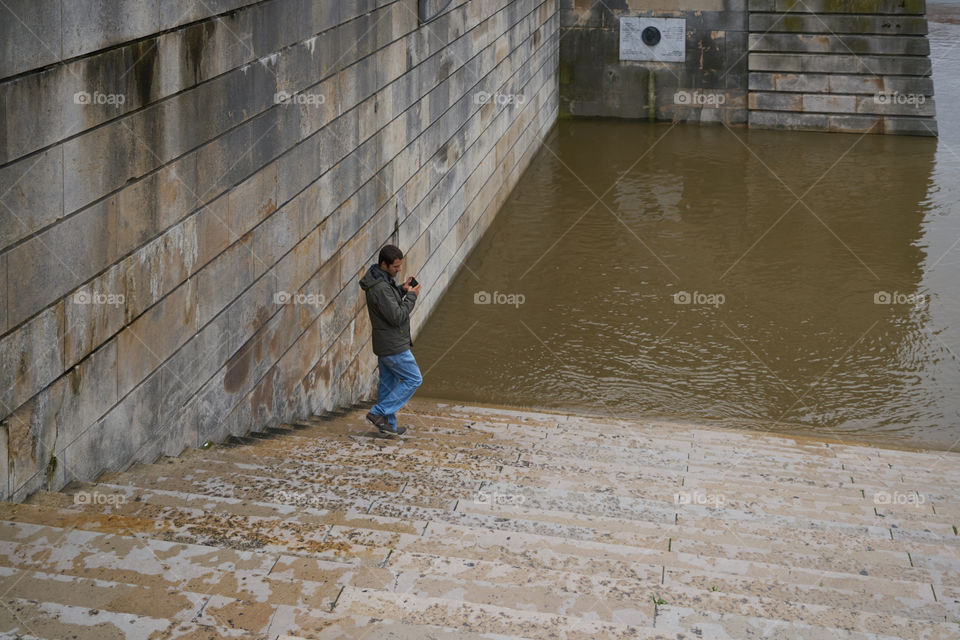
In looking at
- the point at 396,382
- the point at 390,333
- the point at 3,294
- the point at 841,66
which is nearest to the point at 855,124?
the point at 841,66

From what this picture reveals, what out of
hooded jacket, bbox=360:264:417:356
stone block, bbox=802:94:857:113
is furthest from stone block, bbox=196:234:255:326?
stone block, bbox=802:94:857:113

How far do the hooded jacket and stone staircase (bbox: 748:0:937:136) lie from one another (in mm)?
14798

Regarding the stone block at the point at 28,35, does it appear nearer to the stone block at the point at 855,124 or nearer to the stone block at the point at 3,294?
the stone block at the point at 3,294

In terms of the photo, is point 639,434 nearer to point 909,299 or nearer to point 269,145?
point 269,145

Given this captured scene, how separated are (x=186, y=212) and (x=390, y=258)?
1.57 metres

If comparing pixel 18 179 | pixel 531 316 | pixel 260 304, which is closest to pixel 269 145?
pixel 260 304

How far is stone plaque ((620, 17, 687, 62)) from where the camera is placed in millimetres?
20406

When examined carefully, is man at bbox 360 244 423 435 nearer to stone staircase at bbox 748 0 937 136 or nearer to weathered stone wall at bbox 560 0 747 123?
weathered stone wall at bbox 560 0 747 123

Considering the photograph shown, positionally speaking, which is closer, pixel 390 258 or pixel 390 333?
pixel 390 258

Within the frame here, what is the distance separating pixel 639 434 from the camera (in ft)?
26.2

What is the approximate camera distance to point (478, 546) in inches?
188

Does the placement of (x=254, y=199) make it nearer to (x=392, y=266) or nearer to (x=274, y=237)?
(x=274, y=237)

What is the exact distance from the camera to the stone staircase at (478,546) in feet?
12.5

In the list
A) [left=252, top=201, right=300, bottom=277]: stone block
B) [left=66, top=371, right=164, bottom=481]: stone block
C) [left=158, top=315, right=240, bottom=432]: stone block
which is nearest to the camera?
[left=66, top=371, right=164, bottom=481]: stone block
